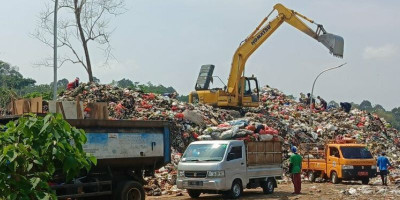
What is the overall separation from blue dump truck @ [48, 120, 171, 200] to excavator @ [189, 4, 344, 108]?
19653mm

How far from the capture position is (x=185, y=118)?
97.2ft

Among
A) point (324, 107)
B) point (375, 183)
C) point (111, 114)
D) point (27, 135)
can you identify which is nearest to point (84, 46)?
point (111, 114)

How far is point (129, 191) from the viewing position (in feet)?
49.0

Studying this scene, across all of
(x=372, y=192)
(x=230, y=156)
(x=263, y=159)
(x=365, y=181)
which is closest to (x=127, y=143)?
(x=230, y=156)

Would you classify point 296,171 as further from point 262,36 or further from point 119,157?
point 262,36

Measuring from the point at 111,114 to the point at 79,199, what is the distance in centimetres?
1539

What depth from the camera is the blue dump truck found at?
1362cm

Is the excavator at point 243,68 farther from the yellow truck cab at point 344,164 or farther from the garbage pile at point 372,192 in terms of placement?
the garbage pile at point 372,192

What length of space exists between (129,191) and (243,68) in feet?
73.5

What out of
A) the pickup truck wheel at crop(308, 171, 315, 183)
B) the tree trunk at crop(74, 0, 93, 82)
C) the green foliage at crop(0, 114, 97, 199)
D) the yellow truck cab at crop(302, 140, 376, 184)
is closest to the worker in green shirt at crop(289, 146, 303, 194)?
the yellow truck cab at crop(302, 140, 376, 184)

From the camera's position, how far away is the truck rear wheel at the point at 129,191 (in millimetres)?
14711

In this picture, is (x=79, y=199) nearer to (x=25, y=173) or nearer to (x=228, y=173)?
(x=228, y=173)

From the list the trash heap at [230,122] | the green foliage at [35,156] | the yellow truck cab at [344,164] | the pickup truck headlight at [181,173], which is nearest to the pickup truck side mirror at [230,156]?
the pickup truck headlight at [181,173]

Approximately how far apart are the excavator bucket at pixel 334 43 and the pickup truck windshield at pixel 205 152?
1855cm
